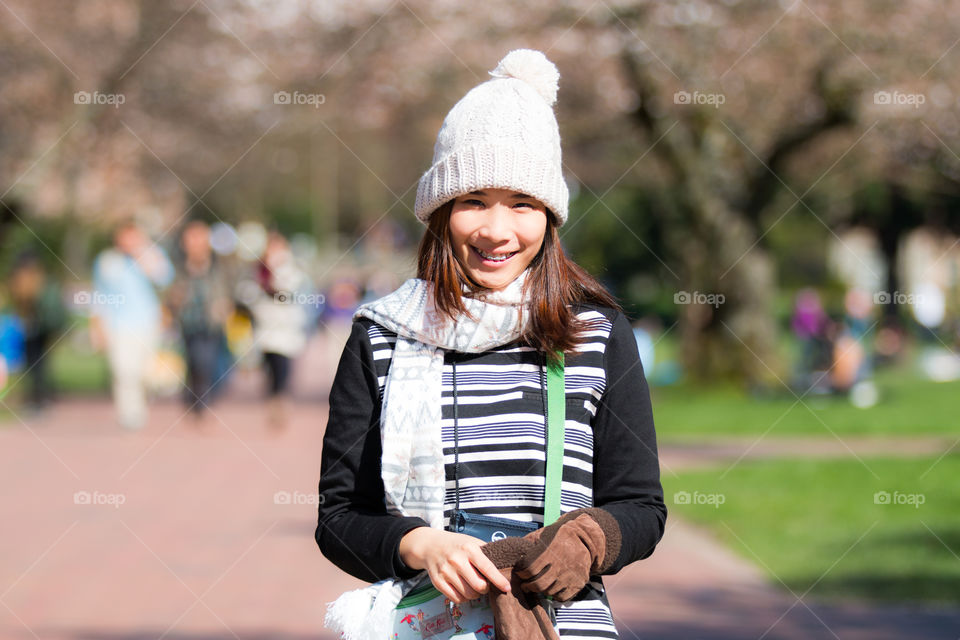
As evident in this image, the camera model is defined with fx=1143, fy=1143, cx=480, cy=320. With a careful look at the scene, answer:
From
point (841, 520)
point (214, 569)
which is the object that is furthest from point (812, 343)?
point (214, 569)

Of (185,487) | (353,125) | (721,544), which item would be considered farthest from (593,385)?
(353,125)

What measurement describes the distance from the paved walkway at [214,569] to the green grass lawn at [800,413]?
7.98 feet

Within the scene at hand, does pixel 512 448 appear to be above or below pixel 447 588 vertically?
above

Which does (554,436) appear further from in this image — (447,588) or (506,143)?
(506,143)

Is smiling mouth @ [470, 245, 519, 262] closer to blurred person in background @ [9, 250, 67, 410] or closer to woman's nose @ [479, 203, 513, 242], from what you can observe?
woman's nose @ [479, 203, 513, 242]

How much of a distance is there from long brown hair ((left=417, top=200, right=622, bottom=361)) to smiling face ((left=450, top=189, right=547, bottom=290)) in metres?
0.03

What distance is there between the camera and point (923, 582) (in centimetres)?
569

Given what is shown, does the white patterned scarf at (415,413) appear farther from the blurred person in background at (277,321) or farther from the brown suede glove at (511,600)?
the blurred person in background at (277,321)

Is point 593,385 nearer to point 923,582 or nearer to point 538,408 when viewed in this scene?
point 538,408

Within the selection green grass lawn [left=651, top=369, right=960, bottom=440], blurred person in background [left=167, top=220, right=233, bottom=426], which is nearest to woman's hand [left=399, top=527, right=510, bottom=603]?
green grass lawn [left=651, top=369, right=960, bottom=440]

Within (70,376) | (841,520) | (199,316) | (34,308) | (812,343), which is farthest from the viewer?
(70,376)

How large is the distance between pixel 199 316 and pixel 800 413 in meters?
6.86

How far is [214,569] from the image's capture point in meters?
6.02

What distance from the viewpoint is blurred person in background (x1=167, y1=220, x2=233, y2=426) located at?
39.6 ft
